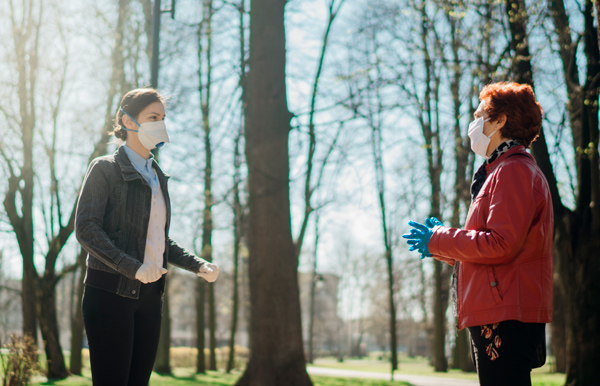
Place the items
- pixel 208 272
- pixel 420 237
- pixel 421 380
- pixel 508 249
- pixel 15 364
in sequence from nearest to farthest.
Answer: pixel 508 249 → pixel 420 237 → pixel 208 272 → pixel 15 364 → pixel 421 380

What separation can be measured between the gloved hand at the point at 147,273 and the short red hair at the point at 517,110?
1757 mm

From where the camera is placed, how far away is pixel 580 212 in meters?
10.2

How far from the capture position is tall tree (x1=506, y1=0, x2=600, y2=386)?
9.49m

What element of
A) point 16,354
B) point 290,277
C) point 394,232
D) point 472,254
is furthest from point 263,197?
point 394,232

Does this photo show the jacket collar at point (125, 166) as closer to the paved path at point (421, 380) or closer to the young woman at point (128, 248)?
the young woman at point (128, 248)

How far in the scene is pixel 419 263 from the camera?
29516 mm

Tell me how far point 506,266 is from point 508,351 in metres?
0.35

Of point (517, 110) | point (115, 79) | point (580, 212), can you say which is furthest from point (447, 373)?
point (517, 110)

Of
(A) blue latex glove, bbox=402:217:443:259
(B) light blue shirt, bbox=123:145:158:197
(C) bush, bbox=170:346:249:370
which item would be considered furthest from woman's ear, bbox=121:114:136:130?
(C) bush, bbox=170:346:249:370

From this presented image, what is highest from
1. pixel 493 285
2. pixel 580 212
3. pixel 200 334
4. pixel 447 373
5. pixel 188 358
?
pixel 580 212

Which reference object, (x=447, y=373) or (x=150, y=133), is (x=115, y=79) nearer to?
(x=150, y=133)

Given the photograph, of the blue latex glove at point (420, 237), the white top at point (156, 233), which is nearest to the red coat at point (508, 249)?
the blue latex glove at point (420, 237)

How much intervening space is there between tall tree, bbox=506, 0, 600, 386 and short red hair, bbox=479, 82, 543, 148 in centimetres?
705

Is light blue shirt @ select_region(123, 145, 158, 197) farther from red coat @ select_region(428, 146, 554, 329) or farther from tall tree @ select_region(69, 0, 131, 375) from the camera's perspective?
tall tree @ select_region(69, 0, 131, 375)
